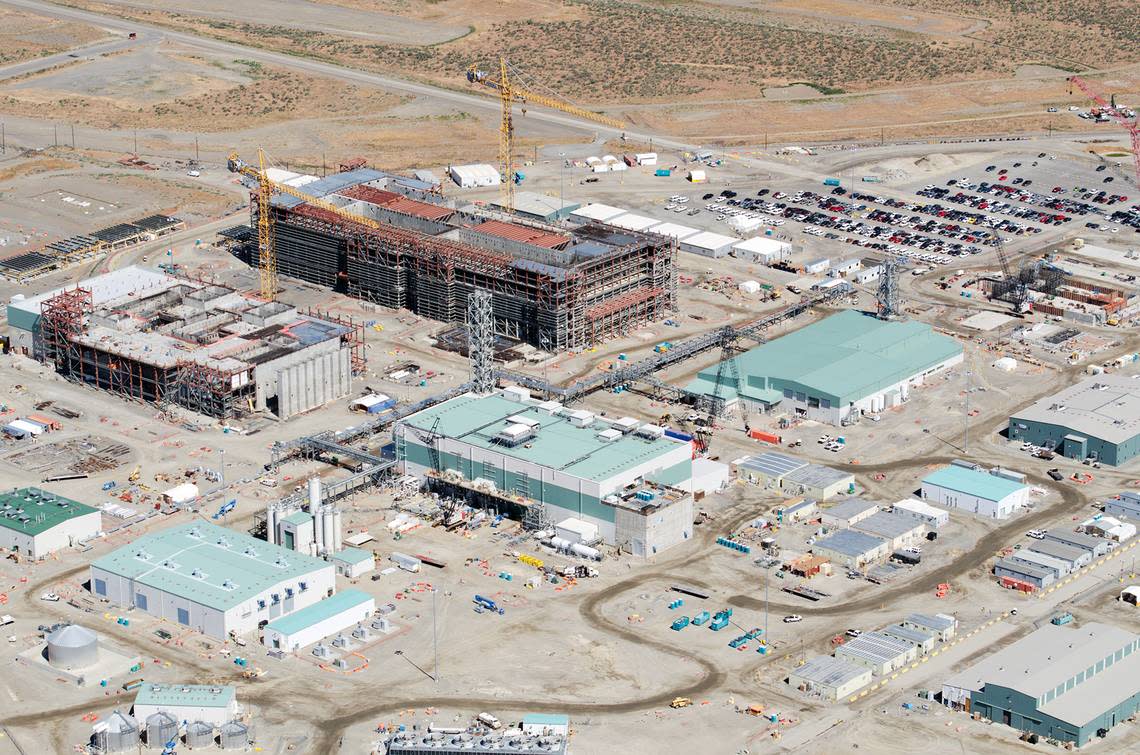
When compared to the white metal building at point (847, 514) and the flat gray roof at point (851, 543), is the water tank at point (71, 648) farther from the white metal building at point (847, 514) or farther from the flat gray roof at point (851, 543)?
the white metal building at point (847, 514)

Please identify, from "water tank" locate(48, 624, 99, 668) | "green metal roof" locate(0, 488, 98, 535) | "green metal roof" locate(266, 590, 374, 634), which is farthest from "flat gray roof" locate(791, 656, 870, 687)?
"green metal roof" locate(0, 488, 98, 535)

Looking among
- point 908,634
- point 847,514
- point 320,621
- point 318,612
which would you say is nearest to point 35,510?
point 318,612

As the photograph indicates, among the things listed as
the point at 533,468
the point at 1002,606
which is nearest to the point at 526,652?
the point at 533,468

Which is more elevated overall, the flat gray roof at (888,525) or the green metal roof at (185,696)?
the flat gray roof at (888,525)

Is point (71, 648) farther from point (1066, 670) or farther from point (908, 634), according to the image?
point (1066, 670)

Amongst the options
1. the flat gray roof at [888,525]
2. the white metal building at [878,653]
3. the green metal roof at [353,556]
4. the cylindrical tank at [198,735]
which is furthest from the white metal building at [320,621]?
the flat gray roof at [888,525]

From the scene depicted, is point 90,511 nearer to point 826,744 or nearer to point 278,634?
point 278,634
